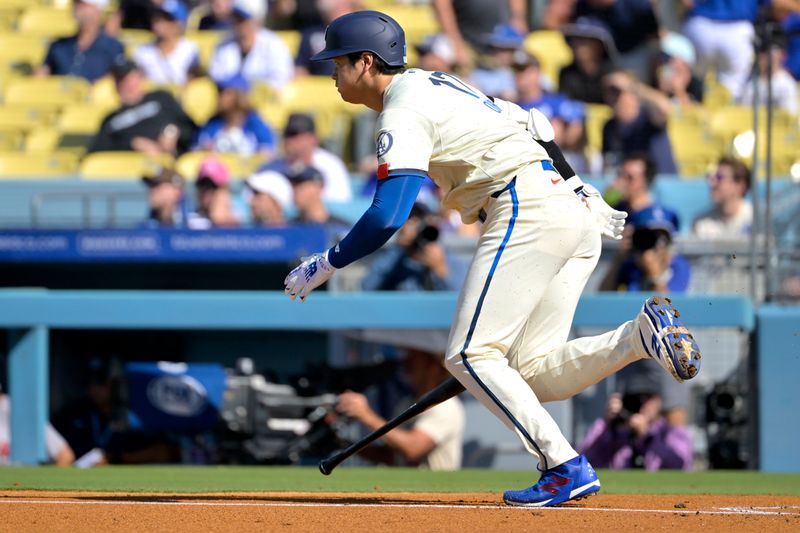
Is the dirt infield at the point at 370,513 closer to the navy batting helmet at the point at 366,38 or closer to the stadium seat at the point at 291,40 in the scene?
the navy batting helmet at the point at 366,38

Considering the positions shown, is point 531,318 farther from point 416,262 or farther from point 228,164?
point 228,164

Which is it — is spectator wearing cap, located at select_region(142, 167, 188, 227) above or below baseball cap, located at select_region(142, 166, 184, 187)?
below

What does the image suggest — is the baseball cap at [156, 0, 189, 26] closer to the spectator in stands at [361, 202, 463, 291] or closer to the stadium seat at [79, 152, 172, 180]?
the stadium seat at [79, 152, 172, 180]

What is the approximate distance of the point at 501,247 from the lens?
4918mm

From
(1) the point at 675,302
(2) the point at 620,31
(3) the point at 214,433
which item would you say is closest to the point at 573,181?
(1) the point at 675,302

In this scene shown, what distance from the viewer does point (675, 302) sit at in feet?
26.8

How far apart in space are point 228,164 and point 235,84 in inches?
35.1

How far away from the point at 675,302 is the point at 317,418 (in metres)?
2.36

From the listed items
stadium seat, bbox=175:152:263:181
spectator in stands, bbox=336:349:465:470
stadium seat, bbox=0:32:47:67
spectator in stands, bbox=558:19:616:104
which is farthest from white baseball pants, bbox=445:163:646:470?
stadium seat, bbox=0:32:47:67

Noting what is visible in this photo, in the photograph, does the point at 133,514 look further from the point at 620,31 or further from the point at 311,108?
the point at 620,31

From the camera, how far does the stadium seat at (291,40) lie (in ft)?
43.9

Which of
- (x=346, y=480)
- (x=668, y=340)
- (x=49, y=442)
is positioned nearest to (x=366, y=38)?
(x=668, y=340)

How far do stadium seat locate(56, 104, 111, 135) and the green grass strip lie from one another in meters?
5.12

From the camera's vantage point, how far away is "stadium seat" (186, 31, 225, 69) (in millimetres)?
13406
